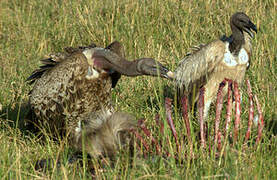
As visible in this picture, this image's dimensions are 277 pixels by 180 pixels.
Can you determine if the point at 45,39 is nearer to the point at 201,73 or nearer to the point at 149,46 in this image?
the point at 149,46

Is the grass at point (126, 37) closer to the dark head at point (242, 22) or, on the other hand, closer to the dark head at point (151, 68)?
the dark head at point (151, 68)

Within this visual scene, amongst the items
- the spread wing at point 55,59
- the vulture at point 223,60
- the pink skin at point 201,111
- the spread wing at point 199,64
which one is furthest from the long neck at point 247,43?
the pink skin at point 201,111

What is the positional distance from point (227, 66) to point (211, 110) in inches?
20.8

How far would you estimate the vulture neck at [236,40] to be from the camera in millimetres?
5855

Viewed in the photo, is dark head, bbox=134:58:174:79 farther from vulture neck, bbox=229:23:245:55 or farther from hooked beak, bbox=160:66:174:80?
vulture neck, bbox=229:23:245:55

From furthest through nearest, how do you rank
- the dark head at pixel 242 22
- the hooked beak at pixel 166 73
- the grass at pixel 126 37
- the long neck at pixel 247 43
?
the long neck at pixel 247 43 → the dark head at pixel 242 22 → the grass at pixel 126 37 → the hooked beak at pixel 166 73

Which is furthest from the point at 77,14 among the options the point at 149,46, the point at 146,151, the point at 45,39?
the point at 146,151

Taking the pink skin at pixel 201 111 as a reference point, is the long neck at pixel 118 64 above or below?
above

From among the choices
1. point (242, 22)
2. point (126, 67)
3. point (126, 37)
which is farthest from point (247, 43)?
point (126, 37)

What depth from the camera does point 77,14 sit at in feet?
25.9

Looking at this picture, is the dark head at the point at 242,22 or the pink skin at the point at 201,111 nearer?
the pink skin at the point at 201,111

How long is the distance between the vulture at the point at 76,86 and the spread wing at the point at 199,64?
3.81 feet

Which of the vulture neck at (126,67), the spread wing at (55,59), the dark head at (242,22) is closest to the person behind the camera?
the vulture neck at (126,67)

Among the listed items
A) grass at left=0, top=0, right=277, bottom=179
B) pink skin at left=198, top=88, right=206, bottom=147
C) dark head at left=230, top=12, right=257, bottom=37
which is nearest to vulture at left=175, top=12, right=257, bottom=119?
dark head at left=230, top=12, right=257, bottom=37
